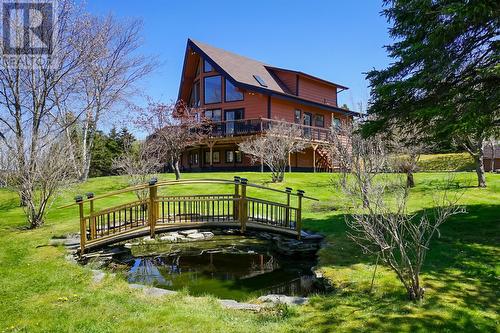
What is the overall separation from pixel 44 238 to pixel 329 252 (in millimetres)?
7450

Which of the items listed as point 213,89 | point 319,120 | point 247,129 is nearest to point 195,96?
point 213,89

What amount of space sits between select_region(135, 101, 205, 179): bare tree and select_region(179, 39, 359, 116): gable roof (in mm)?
4554

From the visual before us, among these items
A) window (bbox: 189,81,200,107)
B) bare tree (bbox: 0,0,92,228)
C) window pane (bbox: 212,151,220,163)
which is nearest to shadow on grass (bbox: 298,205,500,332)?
bare tree (bbox: 0,0,92,228)

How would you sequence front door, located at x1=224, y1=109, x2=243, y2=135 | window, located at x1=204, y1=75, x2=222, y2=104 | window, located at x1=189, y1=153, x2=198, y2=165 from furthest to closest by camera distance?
window, located at x1=189, y1=153, x2=198, y2=165
window, located at x1=204, y1=75, x2=222, y2=104
front door, located at x1=224, y1=109, x2=243, y2=135

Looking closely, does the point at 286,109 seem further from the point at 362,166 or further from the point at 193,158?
the point at 362,166

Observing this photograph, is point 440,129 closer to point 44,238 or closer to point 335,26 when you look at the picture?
point 335,26

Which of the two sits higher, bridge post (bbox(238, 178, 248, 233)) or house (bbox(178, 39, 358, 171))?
house (bbox(178, 39, 358, 171))

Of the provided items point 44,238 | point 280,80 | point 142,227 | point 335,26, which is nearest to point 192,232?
point 142,227

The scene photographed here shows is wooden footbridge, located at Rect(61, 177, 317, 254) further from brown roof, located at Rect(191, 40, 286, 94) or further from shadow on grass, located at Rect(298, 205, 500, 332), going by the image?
brown roof, located at Rect(191, 40, 286, 94)

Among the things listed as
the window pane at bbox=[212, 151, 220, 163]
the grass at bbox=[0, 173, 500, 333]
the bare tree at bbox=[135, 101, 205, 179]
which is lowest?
the grass at bbox=[0, 173, 500, 333]

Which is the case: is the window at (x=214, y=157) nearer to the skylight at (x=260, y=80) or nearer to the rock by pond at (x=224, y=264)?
the skylight at (x=260, y=80)

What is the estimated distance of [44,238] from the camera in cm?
959

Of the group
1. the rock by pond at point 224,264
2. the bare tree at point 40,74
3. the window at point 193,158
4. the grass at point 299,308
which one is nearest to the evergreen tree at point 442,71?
the grass at point 299,308

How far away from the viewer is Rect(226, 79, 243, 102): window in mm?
28620
